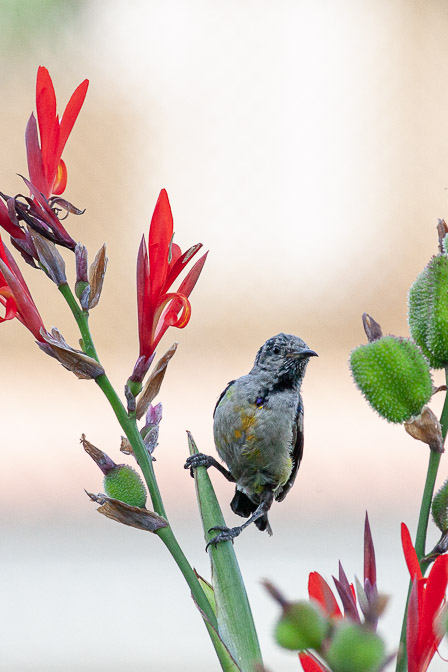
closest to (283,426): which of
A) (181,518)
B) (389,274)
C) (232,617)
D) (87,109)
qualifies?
(232,617)

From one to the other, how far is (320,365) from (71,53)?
1.03m

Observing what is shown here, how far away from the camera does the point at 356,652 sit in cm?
23

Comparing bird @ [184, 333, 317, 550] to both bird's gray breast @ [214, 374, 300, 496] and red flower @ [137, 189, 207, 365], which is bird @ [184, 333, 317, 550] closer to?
bird's gray breast @ [214, 374, 300, 496]

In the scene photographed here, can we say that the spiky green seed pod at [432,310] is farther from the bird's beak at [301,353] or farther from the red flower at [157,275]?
the bird's beak at [301,353]

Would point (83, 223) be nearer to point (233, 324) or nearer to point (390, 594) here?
point (233, 324)

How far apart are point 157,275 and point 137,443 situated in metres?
0.07

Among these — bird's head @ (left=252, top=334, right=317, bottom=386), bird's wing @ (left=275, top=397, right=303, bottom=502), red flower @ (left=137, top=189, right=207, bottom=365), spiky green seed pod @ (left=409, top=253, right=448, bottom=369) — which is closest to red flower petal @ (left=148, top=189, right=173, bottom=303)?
red flower @ (left=137, top=189, right=207, bottom=365)

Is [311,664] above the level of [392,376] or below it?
below

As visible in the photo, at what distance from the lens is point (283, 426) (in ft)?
2.40

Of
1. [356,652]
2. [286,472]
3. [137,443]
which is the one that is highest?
[286,472]

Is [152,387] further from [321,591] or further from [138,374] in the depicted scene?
[321,591]

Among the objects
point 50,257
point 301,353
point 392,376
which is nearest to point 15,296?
point 50,257

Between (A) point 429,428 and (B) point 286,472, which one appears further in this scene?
(B) point 286,472

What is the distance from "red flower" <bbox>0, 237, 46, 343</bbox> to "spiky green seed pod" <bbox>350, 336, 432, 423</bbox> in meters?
0.14
